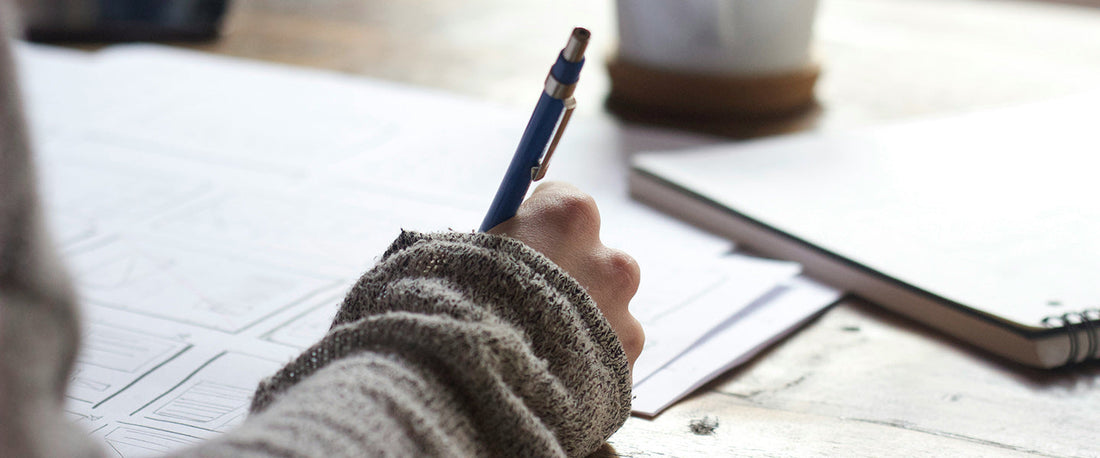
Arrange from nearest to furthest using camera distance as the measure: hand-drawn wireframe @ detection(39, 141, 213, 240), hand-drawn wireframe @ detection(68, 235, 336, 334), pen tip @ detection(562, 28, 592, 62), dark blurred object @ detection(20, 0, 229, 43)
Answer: pen tip @ detection(562, 28, 592, 62) → hand-drawn wireframe @ detection(68, 235, 336, 334) → hand-drawn wireframe @ detection(39, 141, 213, 240) → dark blurred object @ detection(20, 0, 229, 43)

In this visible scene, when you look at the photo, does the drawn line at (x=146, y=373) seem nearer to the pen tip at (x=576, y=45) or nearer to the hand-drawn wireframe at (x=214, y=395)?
the hand-drawn wireframe at (x=214, y=395)

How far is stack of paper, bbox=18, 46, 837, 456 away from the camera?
0.43 m

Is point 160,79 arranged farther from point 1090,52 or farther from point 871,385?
point 1090,52

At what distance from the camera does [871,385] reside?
17.1 inches

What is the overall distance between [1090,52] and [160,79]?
35.8 inches

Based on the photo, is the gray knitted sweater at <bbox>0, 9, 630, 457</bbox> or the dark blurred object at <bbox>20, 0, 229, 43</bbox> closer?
the gray knitted sweater at <bbox>0, 9, 630, 457</bbox>

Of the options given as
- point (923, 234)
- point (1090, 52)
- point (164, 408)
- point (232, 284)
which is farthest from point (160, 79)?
point (1090, 52)

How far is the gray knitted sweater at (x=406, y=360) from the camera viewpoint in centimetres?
21

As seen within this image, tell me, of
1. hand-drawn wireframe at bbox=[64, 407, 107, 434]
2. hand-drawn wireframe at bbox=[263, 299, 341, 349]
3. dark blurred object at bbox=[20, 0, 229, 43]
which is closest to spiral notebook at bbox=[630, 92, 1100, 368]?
hand-drawn wireframe at bbox=[263, 299, 341, 349]

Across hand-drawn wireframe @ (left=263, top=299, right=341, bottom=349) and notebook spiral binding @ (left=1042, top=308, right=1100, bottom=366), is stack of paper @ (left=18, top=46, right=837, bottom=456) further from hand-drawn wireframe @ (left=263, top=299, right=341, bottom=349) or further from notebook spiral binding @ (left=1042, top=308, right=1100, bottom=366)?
notebook spiral binding @ (left=1042, top=308, right=1100, bottom=366)

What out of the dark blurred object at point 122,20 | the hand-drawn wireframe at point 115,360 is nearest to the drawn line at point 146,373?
the hand-drawn wireframe at point 115,360

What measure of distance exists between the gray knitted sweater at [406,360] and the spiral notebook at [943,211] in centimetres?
20

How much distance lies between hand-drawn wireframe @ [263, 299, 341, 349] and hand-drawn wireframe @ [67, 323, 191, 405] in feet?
0.14

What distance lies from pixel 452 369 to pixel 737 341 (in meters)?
0.20
